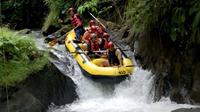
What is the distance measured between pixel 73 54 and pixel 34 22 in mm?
11784

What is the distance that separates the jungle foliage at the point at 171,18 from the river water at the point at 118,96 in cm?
145

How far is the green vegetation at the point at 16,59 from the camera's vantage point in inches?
370

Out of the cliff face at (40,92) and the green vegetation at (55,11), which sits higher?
the green vegetation at (55,11)

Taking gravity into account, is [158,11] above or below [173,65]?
above

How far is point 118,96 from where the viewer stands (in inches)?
442

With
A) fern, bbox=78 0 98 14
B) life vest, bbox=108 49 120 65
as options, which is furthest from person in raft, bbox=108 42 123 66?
fern, bbox=78 0 98 14

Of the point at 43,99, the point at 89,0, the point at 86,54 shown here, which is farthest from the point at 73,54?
the point at 89,0

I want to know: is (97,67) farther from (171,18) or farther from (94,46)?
(171,18)

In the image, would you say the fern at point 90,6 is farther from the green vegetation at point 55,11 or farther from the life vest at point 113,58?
the life vest at point 113,58

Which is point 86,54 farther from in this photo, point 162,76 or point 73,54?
point 162,76

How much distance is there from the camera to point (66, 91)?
11.1 metres

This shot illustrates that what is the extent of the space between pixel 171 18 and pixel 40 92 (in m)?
3.35

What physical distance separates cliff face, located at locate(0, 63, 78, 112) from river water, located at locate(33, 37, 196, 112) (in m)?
0.24

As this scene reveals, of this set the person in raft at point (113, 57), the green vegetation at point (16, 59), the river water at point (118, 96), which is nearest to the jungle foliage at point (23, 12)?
the river water at point (118, 96)
